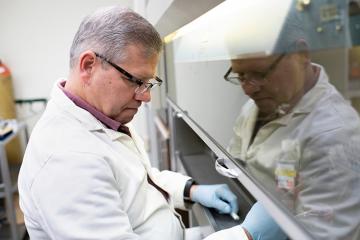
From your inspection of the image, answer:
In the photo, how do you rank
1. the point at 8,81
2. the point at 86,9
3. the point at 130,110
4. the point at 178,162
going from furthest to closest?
the point at 86,9 → the point at 8,81 → the point at 178,162 → the point at 130,110

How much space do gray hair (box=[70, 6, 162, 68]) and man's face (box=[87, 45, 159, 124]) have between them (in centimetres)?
2

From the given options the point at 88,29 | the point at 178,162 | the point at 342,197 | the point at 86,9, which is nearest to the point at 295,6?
the point at 342,197

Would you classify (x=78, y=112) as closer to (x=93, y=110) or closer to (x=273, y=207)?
(x=93, y=110)

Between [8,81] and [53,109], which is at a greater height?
[53,109]

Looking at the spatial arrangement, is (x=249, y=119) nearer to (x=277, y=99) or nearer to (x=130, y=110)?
(x=277, y=99)

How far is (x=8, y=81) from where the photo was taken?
304 centimetres

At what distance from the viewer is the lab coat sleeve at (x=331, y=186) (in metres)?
0.41

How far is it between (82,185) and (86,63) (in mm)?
316

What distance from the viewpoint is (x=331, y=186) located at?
45 cm

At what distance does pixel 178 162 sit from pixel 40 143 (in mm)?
1117

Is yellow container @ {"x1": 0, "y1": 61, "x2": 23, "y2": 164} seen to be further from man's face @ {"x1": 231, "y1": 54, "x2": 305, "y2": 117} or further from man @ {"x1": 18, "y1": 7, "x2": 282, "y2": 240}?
man's face @ {"x1": 231, "y1": 54, "x2": 305, "y2": 117}

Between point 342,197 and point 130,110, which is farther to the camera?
point 130,110

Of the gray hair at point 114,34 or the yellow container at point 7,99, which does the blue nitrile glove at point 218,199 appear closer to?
the gray hair at point 114,34

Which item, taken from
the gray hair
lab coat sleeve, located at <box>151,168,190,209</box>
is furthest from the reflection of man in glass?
lab coat sleeve, located at <box>151,168,190,209</box>
